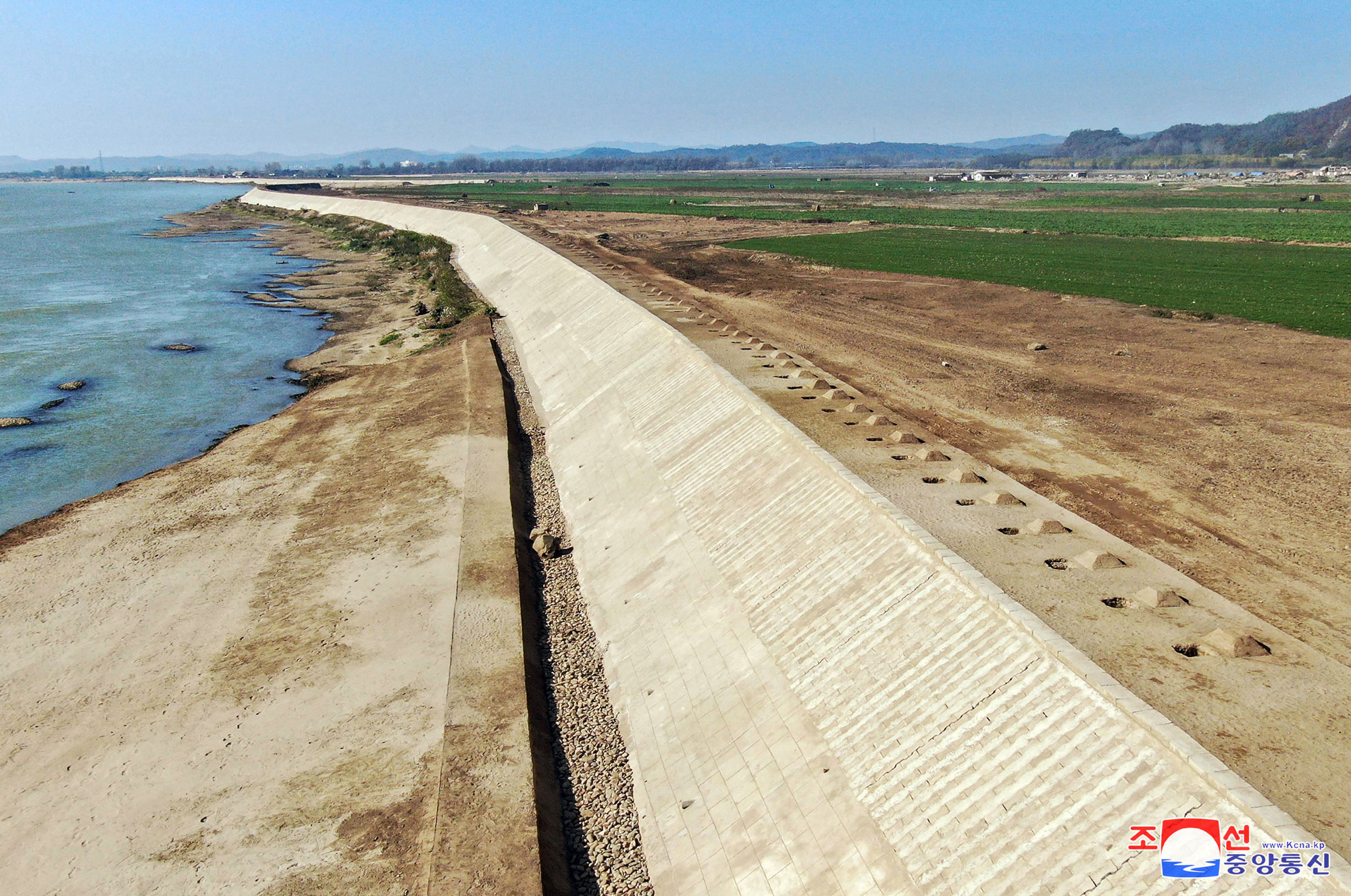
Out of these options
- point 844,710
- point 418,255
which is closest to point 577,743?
point 844,710

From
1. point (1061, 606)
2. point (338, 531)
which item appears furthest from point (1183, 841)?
point (338, 531)

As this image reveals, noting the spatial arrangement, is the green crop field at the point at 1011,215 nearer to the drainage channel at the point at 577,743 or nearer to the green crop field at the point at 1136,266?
the green crop field at the point at 1136,266

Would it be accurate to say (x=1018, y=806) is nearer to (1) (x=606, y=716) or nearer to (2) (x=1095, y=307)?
(1) (x=606, y=716)

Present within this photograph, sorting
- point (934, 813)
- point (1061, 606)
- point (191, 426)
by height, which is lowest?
point (191, 426)

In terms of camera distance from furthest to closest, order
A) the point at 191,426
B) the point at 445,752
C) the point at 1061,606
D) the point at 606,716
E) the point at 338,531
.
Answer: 1. the point at 191,426
2. the point at 338,531
3. the point at 606,716
4. the point at 445,752
5. the point at 1061,606

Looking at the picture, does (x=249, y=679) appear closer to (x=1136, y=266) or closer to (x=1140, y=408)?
(x=1140, y=408)

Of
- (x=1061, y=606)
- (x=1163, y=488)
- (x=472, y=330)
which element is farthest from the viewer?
(x=472, y=330)
